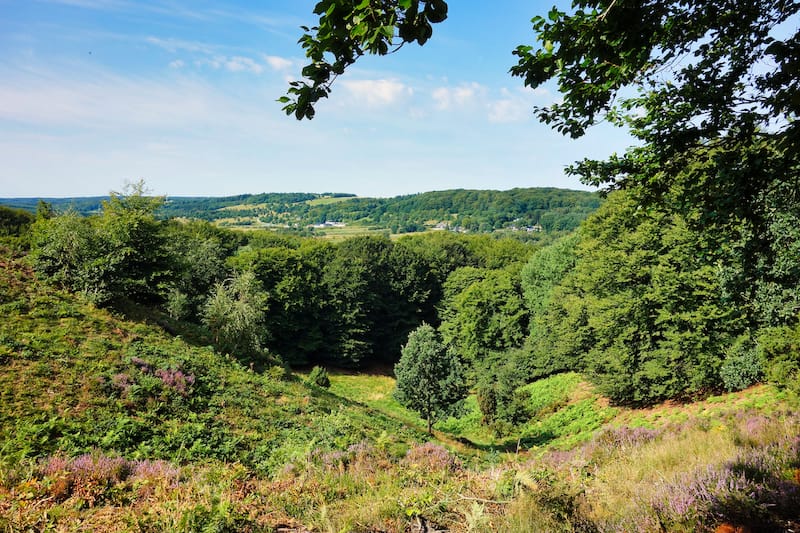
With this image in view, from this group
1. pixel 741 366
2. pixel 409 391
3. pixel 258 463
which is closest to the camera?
pixel 258 463

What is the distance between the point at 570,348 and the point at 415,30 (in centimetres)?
2665

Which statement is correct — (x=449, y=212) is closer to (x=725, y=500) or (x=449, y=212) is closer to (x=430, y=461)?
(x=430, y=461)

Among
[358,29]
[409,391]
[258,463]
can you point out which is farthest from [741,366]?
[358,29]

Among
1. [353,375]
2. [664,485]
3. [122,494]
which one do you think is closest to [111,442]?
[122,494]

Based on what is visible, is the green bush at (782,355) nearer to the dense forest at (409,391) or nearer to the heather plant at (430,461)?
the dense forest at (409,391)

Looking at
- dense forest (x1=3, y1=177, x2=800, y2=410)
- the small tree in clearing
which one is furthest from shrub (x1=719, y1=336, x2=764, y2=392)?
the small tree in clearing

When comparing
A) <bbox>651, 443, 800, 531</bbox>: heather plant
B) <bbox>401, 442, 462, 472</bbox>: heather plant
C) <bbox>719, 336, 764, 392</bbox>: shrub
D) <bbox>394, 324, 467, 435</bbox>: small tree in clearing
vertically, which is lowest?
<bbox>394, 324, 467, 435</bbox>: small tree in clearing

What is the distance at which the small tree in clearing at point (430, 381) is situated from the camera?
19.7m

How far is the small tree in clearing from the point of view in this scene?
64.7 feet

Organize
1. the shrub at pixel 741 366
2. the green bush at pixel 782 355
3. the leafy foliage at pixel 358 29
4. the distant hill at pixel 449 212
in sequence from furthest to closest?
1. the distant hill at pixel 449 212
2. the shrub at pixel 741 366
3. the green bush at pixel 782 355
4. the leafy foliage at pixel 358 29

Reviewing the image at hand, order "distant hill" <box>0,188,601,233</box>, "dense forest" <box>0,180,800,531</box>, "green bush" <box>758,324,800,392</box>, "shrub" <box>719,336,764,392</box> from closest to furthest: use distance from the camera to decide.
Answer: "dense forest" <box>0,180,800,531</box> < "green bush" <box>758,324,800,392</box> < "shrub" <box>719,336,764,392</box> < "distant hill" <box>0,188,601,233</box>

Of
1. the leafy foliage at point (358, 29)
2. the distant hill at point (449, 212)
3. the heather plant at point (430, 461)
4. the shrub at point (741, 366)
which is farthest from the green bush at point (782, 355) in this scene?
the distant hill at point (449, 212)

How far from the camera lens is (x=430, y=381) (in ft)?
65.2

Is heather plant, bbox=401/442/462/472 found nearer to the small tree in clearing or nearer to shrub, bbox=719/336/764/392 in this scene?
the small tree in clearing
